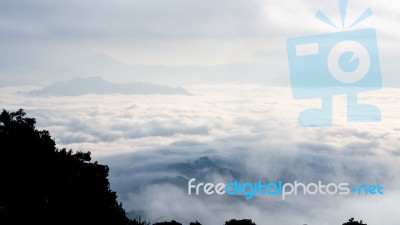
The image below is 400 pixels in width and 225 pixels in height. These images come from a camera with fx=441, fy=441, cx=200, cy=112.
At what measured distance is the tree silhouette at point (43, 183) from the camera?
118 ft

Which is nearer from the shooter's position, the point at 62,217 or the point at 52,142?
the point at 62,217

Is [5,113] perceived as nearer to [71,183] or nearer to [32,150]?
[32,150]

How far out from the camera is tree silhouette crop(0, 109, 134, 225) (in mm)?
35969

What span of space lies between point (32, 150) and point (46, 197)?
435 centimetres

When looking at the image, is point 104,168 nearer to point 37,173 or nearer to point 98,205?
point 98,205

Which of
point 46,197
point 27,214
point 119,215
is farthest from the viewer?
point 119,215

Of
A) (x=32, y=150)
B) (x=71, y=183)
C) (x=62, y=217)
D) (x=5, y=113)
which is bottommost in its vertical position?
(x=62, y=217)

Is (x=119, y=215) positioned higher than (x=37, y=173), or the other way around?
(x=37, y=173)

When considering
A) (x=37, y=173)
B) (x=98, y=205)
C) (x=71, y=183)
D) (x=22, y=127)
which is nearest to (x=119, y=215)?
(x=98, y=205)

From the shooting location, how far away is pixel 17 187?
3650 centimetres

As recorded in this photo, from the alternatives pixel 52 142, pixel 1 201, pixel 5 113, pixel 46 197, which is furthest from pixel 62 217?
pixel 5 113

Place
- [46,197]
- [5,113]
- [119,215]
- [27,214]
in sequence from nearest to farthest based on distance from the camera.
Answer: [27,214] < [46,197] < [5,113] < [119,215]

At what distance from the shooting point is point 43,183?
38.2 metres

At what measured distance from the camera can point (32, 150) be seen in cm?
3891
